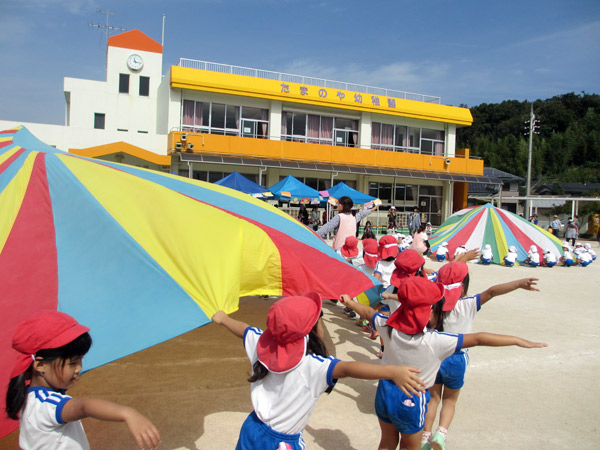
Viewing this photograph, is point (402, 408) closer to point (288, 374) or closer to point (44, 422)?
point (288, 374)

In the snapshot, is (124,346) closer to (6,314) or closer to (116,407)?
(6,314)

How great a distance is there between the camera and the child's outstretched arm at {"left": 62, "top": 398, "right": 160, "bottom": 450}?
151 cm

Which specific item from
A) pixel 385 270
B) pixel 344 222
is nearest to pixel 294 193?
pixel 344 222

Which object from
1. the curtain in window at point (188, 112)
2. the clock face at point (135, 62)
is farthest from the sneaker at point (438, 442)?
the clock face at point (135, 62)

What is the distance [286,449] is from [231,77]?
62.9ft

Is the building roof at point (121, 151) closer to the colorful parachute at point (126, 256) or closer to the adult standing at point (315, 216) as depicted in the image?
the adult standing at point (315, 216)

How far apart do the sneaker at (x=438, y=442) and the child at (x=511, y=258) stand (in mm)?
10876

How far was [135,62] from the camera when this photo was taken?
790 inches

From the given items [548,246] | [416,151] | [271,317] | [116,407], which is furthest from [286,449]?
[416,151]

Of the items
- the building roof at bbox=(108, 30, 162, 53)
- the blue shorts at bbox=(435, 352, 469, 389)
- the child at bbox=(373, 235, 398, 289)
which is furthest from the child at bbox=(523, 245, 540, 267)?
the building roof at bbox=(108, 30, 162, 53)

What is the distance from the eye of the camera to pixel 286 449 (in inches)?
76.2

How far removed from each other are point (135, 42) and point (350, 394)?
20.5m

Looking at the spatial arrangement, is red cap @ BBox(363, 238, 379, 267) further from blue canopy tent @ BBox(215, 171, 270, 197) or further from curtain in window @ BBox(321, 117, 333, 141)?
curtain in window @ BBox(321, 117, 333, 141)

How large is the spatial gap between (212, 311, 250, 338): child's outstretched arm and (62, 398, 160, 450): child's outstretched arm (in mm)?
779
